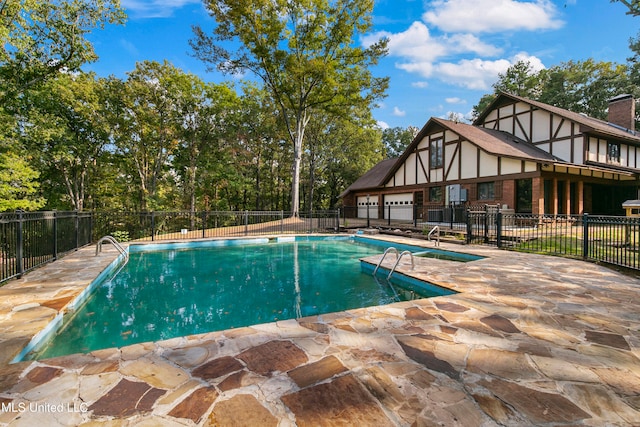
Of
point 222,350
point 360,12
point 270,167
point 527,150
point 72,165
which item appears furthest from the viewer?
point 270,167

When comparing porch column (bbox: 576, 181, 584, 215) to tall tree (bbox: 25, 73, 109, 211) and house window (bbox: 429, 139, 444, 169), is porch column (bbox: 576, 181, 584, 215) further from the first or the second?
tall tree (bbox: 25, 73, 109, 211)

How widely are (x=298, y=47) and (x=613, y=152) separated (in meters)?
18.3

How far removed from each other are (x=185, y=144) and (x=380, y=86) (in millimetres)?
14093

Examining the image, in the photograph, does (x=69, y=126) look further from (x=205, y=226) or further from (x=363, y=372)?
(x=363, y=372)

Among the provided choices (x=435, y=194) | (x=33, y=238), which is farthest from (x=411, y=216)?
(x=33, y=238)

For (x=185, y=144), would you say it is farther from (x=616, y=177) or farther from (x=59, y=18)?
(x=616, y=177)

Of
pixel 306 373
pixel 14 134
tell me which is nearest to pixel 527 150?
pixel 306 373

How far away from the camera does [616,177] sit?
15.2 metres

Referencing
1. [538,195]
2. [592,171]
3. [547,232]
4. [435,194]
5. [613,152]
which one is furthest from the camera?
[435,194]

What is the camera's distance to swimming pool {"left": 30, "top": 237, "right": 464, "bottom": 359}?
3.76 meters

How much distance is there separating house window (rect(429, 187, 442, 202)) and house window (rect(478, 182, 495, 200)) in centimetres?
239

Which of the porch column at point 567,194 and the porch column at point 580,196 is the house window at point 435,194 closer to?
the porch column at point 567,194

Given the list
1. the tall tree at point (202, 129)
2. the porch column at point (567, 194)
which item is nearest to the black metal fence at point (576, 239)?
the porch column at point (567, 194)

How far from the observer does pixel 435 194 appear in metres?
17.8
